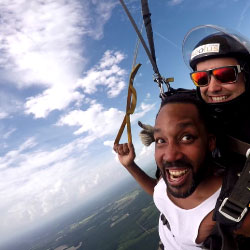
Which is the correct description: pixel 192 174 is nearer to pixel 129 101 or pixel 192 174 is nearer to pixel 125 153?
pixel 129 101

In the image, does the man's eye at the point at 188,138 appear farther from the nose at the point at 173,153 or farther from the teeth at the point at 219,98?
the teeth at the point at 219,98

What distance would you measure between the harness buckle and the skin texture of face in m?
0.84

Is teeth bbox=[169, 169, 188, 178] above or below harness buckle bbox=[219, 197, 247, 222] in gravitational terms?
above

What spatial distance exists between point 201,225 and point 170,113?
0.87m

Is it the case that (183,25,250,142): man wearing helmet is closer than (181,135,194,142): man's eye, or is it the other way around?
(181,135,194,142): man's eye

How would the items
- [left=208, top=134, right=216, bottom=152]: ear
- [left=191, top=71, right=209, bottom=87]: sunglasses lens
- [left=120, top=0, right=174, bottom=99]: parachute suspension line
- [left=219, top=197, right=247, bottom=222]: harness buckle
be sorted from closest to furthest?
[left=219, top=197, right=247, bottom=222]: harness buckle → [left=208, top=134, right=216, bottom=152]: ear → [left=191, top=71, right=209, bottom=87]: sunglasses lens → [left=120, top=0, right=174, bottom=99]: parachute suspension line

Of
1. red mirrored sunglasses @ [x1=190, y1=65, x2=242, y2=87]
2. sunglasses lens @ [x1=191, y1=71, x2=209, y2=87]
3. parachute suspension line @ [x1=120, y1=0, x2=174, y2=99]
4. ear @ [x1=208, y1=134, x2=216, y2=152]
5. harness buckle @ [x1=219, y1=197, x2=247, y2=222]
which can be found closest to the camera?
harness buckle @ [x1=219, y1=197, x2=247, y2=222]

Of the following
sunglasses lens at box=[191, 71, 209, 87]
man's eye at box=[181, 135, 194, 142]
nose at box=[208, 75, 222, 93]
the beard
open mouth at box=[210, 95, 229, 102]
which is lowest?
the beard

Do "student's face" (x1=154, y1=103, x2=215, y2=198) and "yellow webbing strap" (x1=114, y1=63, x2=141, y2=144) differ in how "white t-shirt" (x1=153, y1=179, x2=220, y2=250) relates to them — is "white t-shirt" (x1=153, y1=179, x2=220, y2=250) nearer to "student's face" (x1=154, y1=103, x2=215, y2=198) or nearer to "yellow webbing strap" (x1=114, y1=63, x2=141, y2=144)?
"student's face" (x1=154, y1=103, x2=215, y2=198)

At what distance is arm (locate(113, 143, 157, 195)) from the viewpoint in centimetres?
244

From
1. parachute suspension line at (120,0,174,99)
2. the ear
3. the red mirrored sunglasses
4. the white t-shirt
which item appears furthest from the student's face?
parachute suspension line at (120,0,174,99)

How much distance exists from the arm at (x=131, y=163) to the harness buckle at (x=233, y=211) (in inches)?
47.5

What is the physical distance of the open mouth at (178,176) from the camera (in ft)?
5.07

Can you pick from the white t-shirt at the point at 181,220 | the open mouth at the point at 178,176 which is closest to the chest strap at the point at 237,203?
the white t-shirt at the point at 181,220
